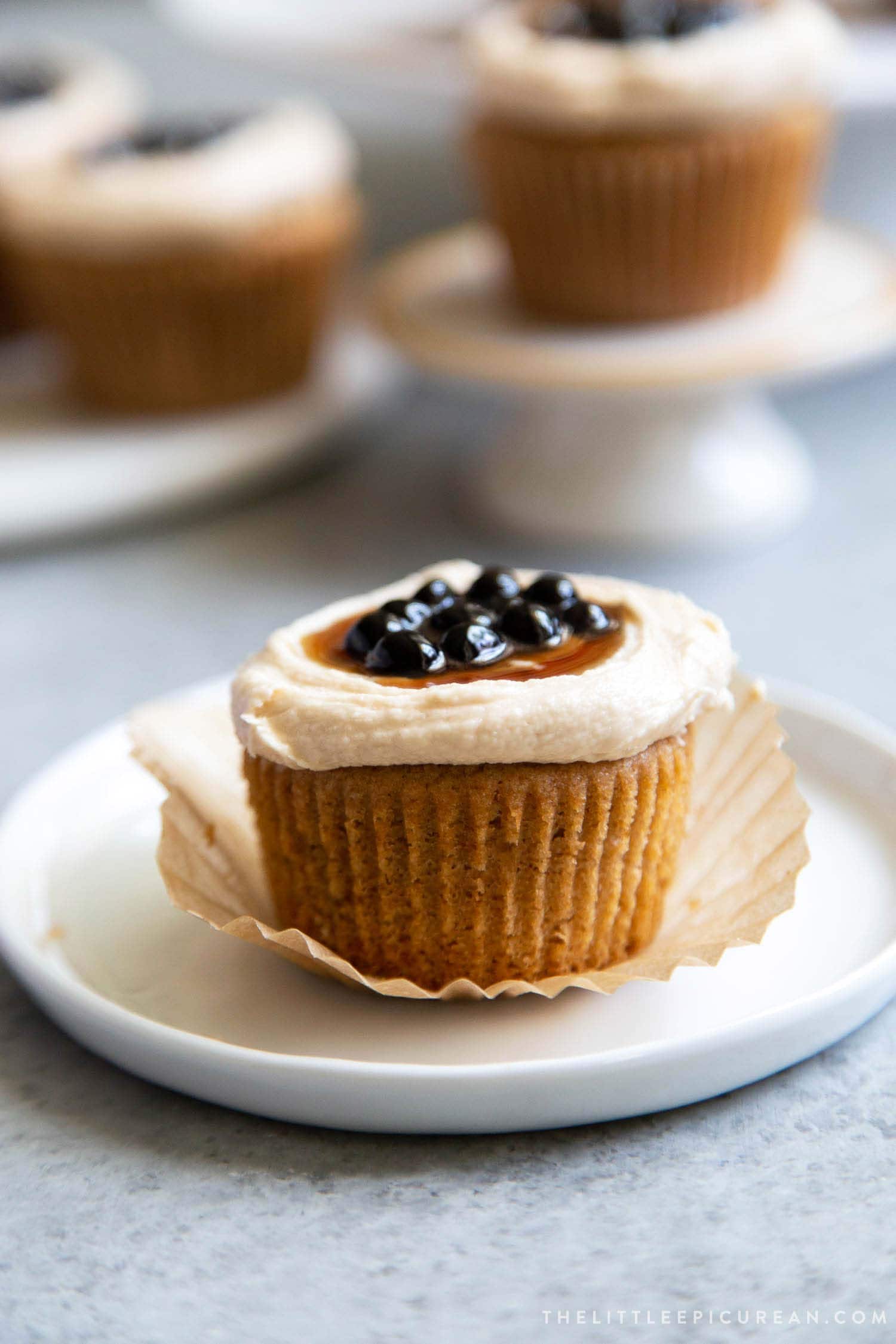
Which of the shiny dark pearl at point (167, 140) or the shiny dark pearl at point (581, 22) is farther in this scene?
the shiny dark pearl at point (167, 140)

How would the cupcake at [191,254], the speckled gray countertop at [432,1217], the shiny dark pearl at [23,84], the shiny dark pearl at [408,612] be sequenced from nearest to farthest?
the speckled gray countertop at [432,1217] → the shiny dark pearl at [408,612] → the cupcake at [191,254] → the shiny dark pearl at [23,84]

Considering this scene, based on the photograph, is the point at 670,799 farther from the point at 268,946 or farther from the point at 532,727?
the point at 268,946

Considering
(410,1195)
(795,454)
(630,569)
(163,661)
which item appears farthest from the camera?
(795,454)

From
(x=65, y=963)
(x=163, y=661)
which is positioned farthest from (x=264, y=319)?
(x=65, y=963)

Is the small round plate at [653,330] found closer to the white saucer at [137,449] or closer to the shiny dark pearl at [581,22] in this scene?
the white saucer at [137,449]

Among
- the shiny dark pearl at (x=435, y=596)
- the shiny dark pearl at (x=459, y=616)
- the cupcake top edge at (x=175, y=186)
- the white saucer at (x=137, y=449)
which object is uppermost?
the shiny dark pearl at (x=459, y=616)

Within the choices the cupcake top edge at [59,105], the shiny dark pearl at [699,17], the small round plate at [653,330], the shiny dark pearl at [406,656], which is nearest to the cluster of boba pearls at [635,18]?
the shiny dark pearl at [699,17]

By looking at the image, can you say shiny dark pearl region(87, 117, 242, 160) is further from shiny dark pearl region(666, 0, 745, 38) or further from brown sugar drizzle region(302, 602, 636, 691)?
brown sugar drizzle region(302, 602, 636, 691)

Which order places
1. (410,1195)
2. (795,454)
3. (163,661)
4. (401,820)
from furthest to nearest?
1. (795,454)
2. (163,661)
3. (401,820)
4. (410,1195)
